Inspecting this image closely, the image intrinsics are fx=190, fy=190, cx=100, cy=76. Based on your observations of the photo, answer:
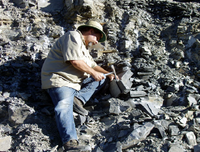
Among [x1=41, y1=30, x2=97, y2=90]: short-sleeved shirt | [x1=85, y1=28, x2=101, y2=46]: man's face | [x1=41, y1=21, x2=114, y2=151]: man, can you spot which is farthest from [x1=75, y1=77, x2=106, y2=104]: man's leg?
[x1=85, y1=28, x2=101, y2=46]: man's face

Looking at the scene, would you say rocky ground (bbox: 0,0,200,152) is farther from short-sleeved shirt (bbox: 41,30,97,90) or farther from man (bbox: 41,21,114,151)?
short-sleeved shirt (bbox: 41,30,97,90)

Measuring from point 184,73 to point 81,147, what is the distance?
335cm

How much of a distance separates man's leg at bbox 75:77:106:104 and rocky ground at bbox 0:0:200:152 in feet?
0.75

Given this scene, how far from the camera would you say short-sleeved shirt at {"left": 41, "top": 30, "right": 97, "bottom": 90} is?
10.4 feet

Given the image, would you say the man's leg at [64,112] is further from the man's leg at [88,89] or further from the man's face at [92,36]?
the man's face at [92,36]

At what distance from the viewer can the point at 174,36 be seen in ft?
18.1

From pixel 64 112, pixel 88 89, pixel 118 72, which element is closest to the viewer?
pixel 64 112

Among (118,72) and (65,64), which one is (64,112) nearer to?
(65,64)

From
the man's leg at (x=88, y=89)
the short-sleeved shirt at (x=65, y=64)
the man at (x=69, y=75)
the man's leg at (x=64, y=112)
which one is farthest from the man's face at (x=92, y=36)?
the man's leg at (x=64, y=112)

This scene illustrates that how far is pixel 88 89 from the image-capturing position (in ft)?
11.9

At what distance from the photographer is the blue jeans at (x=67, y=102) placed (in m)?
2.72

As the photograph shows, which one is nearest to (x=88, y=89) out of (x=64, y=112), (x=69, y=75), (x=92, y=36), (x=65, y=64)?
(x=69, y=75)

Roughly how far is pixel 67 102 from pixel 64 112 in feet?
0.69

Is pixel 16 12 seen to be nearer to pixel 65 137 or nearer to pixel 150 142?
pixel 65 137
